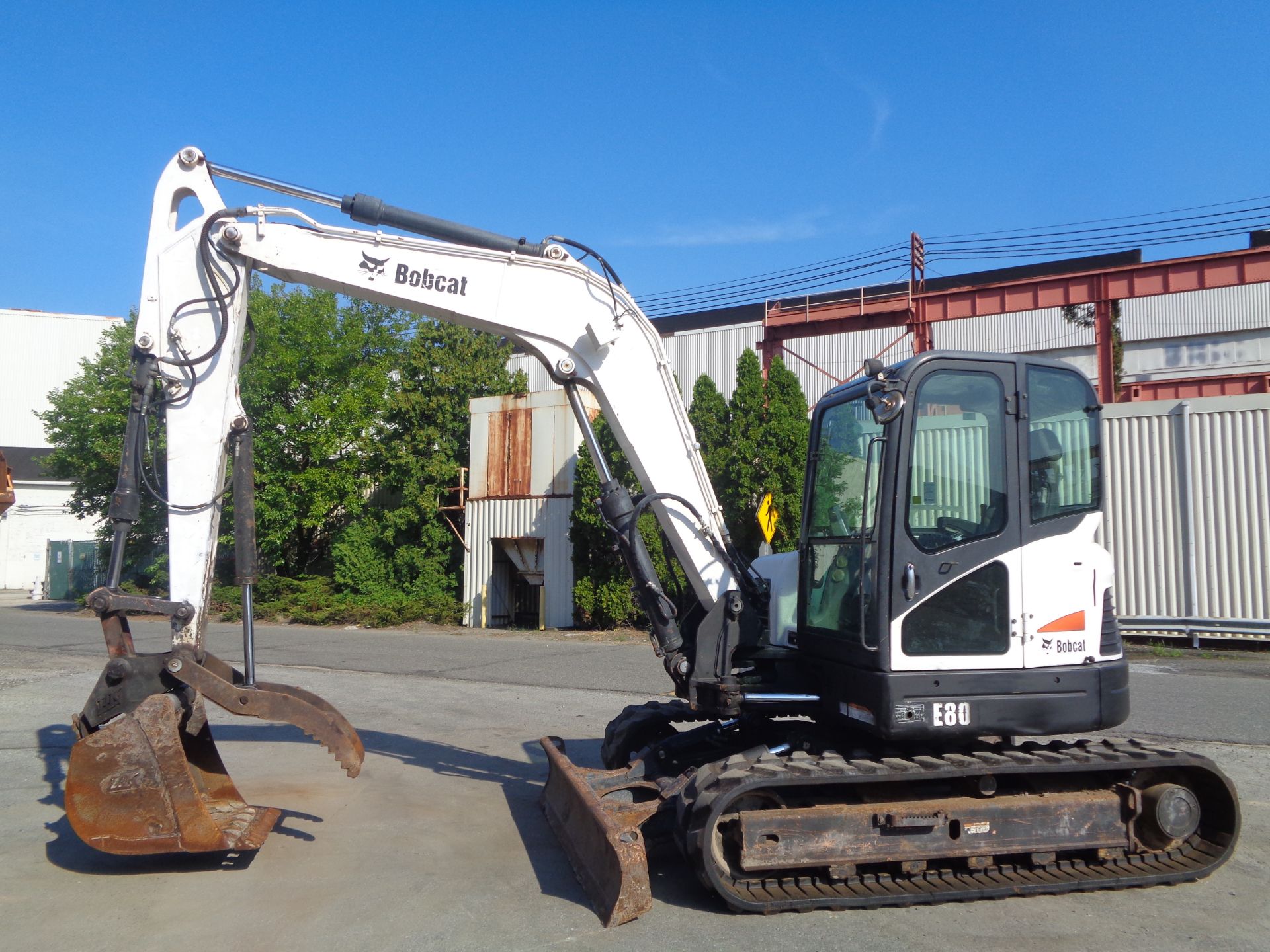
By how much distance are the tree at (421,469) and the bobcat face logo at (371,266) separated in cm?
1998

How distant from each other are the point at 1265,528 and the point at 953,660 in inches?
552

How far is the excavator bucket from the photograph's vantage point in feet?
16.7

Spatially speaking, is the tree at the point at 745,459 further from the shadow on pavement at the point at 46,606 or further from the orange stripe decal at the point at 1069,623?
the shadow on pavement at the point at 46,606

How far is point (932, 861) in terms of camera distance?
206 inches

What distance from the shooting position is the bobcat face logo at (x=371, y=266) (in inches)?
235

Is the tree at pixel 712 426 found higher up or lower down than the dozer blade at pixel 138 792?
higher up

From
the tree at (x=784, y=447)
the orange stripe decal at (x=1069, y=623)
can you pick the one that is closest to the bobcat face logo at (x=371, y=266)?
the orange stripe decal at (x=1069, y=623)

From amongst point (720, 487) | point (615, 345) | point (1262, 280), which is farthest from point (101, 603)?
point (1262, 280)

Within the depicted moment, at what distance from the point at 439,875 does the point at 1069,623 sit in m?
3.69

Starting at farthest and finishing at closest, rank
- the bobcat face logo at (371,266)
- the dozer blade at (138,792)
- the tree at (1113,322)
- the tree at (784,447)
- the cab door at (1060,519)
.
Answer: the tree at (784,447), the tree at (1113,322), the bobcat face logo at (371,266), the cab door at (1060,519), the dozer blade at (138,792)

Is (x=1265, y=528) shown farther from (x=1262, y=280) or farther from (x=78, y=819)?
(x=78, y=819)

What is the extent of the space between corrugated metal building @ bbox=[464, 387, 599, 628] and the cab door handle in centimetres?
1762

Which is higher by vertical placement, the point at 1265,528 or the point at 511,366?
the point at 511,366

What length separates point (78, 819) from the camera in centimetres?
506
